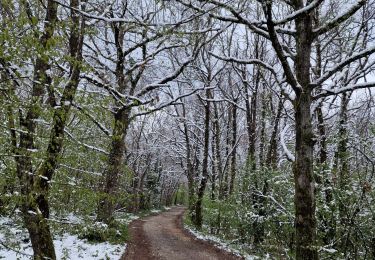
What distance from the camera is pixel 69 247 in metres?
11.5

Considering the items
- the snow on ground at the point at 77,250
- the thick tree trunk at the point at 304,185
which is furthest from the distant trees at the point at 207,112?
the snow on ground at the point at 77,250

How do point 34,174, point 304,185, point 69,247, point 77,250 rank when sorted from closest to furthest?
point 34,174
point 304,185
point 77,250
point 69,247

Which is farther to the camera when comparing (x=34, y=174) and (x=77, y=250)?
(x=77, y=250)

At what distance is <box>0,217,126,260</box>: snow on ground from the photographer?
10234 millimetres

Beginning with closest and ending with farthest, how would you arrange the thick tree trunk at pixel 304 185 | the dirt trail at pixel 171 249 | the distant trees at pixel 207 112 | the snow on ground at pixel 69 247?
the distant trees at pixel 207 112 < the thick tree trunk at pixel 304 185 < the snow on ground at pixel 69 247 < the dirt trail at pixel 171 249

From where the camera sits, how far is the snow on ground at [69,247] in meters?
10.2

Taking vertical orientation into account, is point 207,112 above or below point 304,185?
above

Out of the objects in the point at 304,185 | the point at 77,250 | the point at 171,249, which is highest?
the point at 304,185

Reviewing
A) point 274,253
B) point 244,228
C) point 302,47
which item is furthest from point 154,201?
point 302,47

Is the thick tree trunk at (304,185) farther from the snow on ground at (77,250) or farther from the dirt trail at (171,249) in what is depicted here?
the snow on ground at (77,250)

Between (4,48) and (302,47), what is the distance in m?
5.04

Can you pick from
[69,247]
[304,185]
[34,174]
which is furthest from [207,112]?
[34,174]

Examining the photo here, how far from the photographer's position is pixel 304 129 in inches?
237

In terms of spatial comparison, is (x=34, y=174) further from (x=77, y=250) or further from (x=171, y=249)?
(x=171, y=249)
